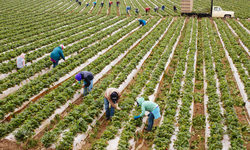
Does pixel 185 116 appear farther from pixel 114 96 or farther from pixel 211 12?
pixel 211 12

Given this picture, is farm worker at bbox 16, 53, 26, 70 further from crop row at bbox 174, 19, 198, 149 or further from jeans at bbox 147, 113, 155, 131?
crop row at bbox 174, 19, 198, 149

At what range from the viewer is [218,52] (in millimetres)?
13469

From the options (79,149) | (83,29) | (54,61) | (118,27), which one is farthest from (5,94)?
(118,27)

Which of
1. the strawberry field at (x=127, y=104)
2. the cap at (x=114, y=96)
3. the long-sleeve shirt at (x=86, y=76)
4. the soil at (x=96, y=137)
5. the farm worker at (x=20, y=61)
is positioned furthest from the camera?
the farm worker at (x=20, y=61)

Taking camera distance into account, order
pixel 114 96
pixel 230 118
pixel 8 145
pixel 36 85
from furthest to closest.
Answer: pixel 36 85, pixel 230 118, pixel 114 96, pixel 8 145

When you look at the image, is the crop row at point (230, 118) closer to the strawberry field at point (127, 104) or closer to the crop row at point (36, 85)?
the strawberry field at point (127, 104)

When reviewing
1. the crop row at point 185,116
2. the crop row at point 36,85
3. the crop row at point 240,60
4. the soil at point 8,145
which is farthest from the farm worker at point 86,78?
the crop row at point 240,60

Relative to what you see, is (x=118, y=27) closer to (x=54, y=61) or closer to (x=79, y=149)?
(x=54, y=61)

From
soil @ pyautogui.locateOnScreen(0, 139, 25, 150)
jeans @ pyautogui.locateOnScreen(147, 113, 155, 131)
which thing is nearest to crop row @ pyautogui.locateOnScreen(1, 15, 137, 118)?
soil @ pyautogui.locateOnScreen(0, 139, 25, 150)

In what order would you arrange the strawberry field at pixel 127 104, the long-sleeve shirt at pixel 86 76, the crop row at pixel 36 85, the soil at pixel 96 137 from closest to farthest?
the strawberry field at pixel 127 104 < the soil at pixel 96 137 < the crop row at pixel 36 85 < the long-sleeve shirt at pixel 86 76

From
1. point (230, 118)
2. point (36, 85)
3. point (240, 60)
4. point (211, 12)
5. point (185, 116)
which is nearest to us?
point (230, 118)

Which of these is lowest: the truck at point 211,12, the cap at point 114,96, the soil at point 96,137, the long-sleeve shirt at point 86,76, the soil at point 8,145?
the soil at point 96,137

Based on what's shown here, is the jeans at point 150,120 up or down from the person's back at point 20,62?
down

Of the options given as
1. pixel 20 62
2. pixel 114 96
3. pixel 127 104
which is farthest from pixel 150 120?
pixel 20 62
